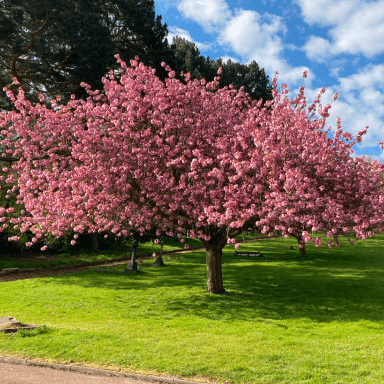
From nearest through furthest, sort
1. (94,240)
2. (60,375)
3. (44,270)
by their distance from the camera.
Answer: (60,375), (44,270), (94,240)

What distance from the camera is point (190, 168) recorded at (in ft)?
48.7

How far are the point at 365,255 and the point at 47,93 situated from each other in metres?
34.1

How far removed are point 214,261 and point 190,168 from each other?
6.07m

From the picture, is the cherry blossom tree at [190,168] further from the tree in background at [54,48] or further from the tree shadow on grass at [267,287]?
the tree in background at [54,48]

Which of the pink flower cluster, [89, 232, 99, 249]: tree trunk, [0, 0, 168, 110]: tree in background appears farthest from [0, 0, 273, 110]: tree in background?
[89, 232, 99, 249]: tree trunk

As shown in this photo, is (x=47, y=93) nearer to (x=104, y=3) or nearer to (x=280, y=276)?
(x=104, y=3)

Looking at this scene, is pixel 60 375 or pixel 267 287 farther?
pixel 267 287

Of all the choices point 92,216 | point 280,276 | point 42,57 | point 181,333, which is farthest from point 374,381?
point 42,57

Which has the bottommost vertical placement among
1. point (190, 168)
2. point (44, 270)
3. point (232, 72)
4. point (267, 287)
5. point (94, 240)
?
point (267, 287)

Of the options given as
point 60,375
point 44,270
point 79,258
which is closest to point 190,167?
point 60,375

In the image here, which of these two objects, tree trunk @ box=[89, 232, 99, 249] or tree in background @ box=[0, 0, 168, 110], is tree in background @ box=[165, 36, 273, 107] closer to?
tree in background @ box=[0, 0, 168, 110]

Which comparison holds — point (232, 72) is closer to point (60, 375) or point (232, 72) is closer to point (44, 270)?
point (44, 270)

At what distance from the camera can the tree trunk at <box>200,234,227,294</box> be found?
710 inches

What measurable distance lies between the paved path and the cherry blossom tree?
6.10 metres
